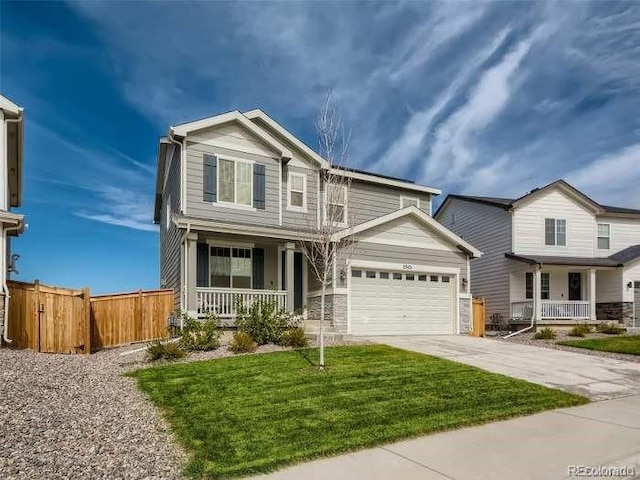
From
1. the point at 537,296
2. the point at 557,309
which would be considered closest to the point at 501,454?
the point at 537,296

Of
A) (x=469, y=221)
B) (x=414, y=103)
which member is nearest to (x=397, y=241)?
(x=414, y=103)

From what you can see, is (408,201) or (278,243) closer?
(278,243)

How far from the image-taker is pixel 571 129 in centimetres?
1933

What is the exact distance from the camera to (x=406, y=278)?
57.4 ft

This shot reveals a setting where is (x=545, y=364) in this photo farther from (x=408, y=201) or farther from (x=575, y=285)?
(x=575, y=285)

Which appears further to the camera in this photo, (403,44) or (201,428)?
(403,44)

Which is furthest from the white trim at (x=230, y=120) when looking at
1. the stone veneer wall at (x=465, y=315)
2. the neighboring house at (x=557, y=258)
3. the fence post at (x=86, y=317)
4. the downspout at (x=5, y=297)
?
the neighboring house at (x=557, y=258)

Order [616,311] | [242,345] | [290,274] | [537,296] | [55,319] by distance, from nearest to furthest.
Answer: [242,345] → [55,319] → [290,274] → [537,296] → [616,311]

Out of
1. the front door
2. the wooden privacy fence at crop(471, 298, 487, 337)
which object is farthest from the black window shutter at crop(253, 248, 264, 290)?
the front door

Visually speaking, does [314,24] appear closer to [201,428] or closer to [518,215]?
[201,428]

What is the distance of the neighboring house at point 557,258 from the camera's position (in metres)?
22.8

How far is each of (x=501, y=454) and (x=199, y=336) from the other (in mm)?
8332

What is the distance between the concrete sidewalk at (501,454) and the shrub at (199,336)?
23.9 ft

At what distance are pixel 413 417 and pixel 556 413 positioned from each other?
2410 millimetres
